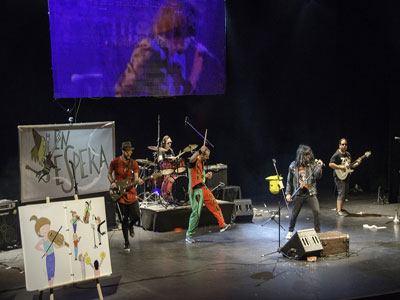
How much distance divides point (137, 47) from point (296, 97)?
553 cm

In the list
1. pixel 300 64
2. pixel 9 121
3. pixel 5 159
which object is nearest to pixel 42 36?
pixel 9 121

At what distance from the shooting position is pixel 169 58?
13461 mm

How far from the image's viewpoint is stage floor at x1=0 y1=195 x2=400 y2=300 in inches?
309

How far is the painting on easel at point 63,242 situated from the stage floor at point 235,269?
0.67 m

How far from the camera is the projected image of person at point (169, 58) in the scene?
42.7ft

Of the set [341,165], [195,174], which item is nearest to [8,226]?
[195,174]

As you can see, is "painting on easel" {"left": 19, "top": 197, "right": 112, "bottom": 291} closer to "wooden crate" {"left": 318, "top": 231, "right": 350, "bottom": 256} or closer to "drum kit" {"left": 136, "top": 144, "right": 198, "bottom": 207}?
"wooden crate" {"left": 318, "top": 231, "right": 350, "bottom": 256}

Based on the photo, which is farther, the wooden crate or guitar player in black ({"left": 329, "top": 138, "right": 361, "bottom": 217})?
guitar player in black ({"left": 329, "top": 138, "right": 361, "bottom": 217})

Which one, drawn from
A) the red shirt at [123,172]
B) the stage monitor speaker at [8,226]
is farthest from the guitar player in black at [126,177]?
the stage monitor speaker at [8,226]

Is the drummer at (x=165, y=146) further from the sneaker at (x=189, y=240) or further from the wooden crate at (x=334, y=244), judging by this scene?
the wooden crate at (x=334, y=244)

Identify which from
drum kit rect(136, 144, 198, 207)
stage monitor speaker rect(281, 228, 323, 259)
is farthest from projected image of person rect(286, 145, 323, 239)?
drum kit rect(136, 144, 198, 207)

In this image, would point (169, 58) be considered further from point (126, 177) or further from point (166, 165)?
point (126, 177)

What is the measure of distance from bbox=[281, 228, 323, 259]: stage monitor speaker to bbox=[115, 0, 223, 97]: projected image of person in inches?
216

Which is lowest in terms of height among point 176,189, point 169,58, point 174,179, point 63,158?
point 176,189
